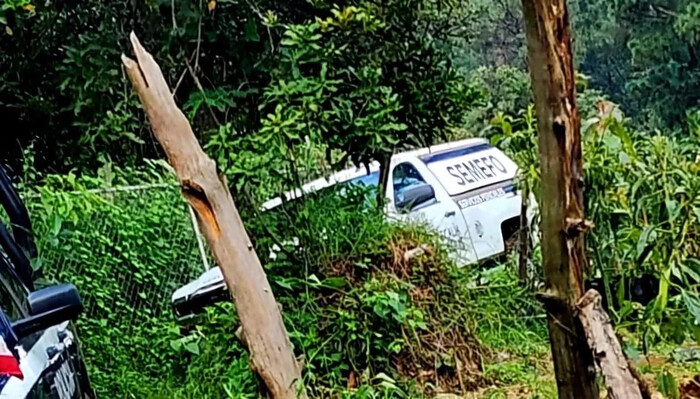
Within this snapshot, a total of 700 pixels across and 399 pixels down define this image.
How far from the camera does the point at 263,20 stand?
344cm

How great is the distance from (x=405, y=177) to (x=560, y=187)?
12.6ft

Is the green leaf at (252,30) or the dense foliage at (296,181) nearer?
the dense foliage at (296,181)

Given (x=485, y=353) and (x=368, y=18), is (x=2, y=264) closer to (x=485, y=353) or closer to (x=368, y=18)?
(x=368, y=18)

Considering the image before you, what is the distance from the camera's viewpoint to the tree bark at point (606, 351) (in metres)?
1.79

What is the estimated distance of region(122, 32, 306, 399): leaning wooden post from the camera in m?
2.69

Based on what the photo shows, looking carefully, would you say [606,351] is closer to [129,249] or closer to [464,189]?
[129,249]

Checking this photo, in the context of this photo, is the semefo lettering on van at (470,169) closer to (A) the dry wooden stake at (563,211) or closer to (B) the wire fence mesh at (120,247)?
(B) the wire fence mesh at (120,247)

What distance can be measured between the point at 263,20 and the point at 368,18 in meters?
0.50

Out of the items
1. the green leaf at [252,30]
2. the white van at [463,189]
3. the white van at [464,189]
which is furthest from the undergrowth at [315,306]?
the white van at [463,189]

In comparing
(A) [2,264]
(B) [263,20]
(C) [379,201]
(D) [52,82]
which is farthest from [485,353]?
(D) [52,82]

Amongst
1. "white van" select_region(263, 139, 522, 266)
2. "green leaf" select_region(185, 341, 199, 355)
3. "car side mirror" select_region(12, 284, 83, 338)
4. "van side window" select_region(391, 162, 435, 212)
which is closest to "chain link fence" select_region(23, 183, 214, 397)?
"green leaf" select_region(185, 341, 199, 355)

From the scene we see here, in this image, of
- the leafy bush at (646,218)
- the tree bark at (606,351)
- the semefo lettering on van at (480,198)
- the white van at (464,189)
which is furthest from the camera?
the semefo lettering on van at (480,198)

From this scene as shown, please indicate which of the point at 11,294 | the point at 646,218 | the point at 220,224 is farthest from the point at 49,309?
the point at 646,218

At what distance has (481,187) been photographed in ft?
18.8
